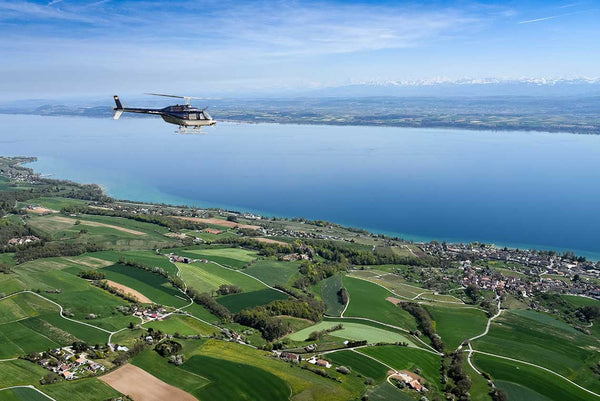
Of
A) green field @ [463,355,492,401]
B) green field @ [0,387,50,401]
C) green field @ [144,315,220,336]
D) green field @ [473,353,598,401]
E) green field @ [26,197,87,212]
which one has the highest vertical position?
green field @ [26,197,87,212]

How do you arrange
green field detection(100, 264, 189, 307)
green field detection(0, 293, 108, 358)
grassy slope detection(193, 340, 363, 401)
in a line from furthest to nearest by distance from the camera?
green field detection(100, 264, 189, 307) → green field detection(0, 293, 108, 358) → grassy slope detection(193, 340, 363, 401)

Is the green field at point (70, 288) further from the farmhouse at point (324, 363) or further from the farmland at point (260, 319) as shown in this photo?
the farmhouse at point (324, 363)

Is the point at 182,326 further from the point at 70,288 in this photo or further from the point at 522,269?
the point at 522,269

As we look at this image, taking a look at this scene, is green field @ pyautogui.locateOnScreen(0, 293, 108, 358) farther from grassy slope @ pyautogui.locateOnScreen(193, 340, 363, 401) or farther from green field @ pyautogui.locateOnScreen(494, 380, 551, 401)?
green field @ pyautogui.locateOnScreen(494, 380, 551, 401)

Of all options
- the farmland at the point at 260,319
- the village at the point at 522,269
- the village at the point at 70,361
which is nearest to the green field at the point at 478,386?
the farmland at the point at 260,319

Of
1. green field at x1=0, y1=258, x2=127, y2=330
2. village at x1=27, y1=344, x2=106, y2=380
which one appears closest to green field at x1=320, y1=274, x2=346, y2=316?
green field at x1=0, y1=258, x2=127, y2=330

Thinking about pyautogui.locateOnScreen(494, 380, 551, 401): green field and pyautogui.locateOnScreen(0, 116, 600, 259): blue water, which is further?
pyautogui.locateOnScreen(0, 116, 600, 259): blue water

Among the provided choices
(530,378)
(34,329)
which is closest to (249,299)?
(34,329)
